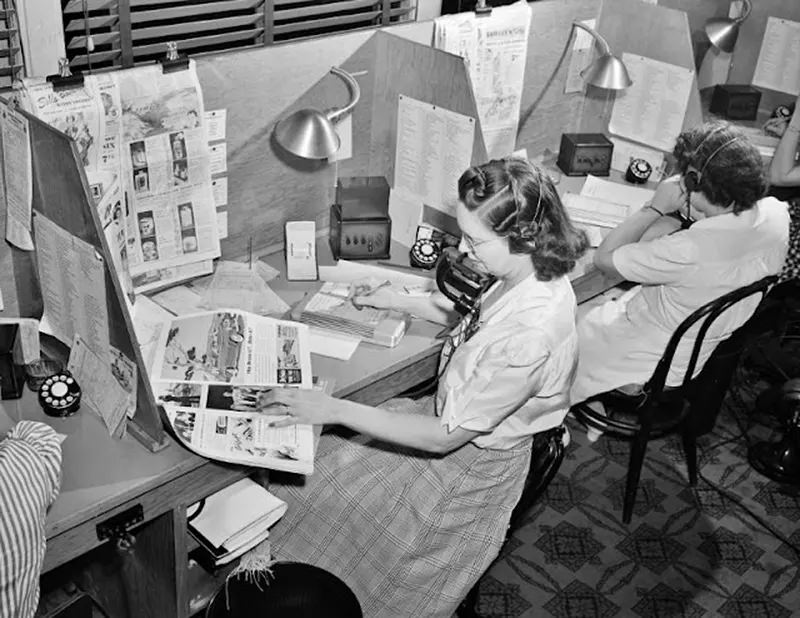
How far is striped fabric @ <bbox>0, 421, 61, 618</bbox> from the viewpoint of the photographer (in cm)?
142

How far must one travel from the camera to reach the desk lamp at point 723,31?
11.2 feet

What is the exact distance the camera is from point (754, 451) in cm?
304

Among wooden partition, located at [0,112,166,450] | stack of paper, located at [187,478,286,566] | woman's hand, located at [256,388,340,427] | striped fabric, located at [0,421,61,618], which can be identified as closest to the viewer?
striped fabric, located at [0,421,61,618]

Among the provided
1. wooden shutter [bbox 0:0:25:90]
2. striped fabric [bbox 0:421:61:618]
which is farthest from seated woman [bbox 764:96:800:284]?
striped fabric [bbox 0:421:61:618]

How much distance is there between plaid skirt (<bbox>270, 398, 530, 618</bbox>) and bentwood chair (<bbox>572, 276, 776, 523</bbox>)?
60 cm

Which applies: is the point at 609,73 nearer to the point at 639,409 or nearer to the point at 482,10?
the point at 482,10

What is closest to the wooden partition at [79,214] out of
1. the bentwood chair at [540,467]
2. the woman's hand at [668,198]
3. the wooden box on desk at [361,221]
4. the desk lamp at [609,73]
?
the bentwood chair at [540,467]

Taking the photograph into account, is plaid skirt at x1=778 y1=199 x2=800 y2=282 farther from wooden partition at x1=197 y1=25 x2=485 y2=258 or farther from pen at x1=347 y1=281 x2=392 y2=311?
pen at x1=347 y1=281 x2=392 y2=311

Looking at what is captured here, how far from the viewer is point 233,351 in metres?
1.98

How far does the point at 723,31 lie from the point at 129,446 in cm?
273

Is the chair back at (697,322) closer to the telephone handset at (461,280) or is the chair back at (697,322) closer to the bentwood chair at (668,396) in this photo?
the bentwood chair at (668,396)

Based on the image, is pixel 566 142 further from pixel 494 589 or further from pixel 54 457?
pixel 54 457

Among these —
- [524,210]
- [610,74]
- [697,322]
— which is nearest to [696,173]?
[697,322]

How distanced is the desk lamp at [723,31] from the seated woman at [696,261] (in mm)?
1103
